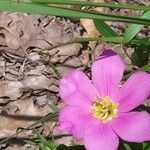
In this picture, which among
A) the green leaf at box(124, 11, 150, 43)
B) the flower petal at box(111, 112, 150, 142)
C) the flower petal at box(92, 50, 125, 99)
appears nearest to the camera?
the flower petal at box(111, 112, 150, 142)

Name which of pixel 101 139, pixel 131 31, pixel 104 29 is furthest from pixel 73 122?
pixel 104 29

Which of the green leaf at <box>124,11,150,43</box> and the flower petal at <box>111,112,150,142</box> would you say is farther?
the green leaf at <box>124,11,150,43</box>

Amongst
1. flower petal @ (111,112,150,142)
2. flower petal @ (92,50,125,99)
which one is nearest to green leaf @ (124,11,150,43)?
flower petal @ (92,50,125,99)

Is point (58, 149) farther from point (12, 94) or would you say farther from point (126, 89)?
point (12, 94)

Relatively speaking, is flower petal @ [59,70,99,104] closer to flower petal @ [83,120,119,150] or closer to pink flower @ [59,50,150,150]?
pink flower @ [59,50,150,150]

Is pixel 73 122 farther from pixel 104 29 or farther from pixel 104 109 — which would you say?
pixel 104 29

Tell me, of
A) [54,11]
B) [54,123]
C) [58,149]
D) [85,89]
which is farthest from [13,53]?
[54,11]

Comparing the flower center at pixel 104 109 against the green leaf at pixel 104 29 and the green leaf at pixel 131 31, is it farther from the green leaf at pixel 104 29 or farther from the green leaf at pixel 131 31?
the green leaf at pixel 104 29
